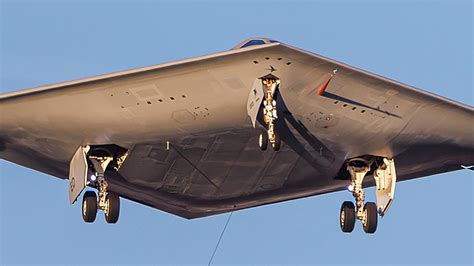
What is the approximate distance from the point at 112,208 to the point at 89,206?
998mm

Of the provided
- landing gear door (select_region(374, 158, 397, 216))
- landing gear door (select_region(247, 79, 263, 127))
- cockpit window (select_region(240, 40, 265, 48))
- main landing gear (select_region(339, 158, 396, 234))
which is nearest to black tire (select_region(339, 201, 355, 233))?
main landing gear (select_region(339, 158, 396, 234))

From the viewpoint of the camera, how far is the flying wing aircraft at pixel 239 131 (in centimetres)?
5400

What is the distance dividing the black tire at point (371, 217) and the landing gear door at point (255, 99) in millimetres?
8934

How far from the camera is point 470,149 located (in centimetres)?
6109

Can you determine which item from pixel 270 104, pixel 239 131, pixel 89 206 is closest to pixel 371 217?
pixel 239 131

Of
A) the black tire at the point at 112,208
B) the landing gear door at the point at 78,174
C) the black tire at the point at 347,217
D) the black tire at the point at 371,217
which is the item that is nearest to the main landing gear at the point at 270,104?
the black tire at the point at 371,217

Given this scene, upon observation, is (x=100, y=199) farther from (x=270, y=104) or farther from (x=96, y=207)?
(x=270, y=104)

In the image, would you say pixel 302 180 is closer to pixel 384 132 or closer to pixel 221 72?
pixel 384 132

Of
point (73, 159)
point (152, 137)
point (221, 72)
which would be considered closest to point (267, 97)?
Answer: point (221, 72)

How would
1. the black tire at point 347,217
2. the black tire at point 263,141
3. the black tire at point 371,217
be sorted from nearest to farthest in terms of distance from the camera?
the black tire at point 263,141 → the black tire at point 371,217 → the black tire at point 347,217

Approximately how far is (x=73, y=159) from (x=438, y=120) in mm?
13996

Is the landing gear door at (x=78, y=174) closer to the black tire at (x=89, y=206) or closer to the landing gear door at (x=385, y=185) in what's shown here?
the black tire at (x=89, y=206)

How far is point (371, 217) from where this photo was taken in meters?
61.3

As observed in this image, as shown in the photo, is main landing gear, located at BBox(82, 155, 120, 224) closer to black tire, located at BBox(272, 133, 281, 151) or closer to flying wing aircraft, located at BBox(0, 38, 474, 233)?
flying wing aircraft, located at BBox(0, 38, 474, 233)
